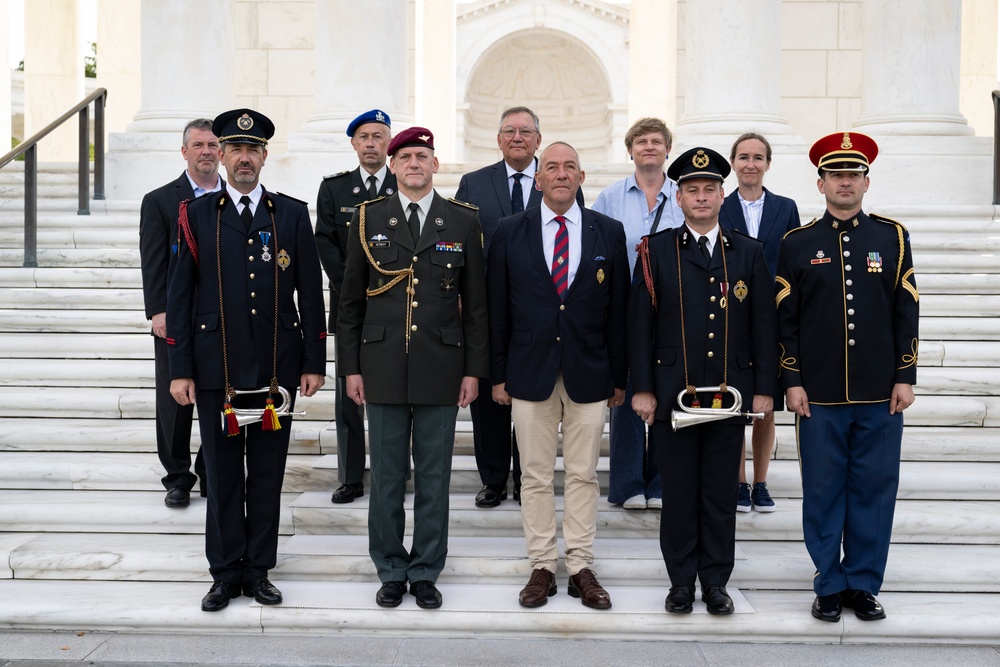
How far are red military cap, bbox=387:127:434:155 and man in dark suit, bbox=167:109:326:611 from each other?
2.04 feet

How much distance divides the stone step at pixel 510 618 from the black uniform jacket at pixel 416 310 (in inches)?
38.9

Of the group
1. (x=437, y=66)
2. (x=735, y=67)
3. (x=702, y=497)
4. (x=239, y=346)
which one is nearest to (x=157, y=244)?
(x=239, y=346)

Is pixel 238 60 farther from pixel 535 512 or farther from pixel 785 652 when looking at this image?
pixel 785 652

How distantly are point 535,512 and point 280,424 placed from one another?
1.28 meters

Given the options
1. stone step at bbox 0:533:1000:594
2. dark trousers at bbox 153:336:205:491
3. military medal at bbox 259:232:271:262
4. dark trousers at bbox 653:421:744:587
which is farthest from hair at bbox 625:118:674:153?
dark trousers at bbox 153:336:205:491

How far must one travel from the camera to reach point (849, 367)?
16.0 ft

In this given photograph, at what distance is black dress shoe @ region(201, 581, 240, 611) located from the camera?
4.98m

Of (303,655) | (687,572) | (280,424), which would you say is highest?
(280,424)

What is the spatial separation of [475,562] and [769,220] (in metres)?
2.44

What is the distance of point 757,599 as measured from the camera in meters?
5.18

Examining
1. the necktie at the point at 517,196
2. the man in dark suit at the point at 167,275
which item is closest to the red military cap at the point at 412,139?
the necktie at the point at 517,196

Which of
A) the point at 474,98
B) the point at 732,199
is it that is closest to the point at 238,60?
the point at 732,199

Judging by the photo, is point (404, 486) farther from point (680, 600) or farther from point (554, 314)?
point (680, 600)

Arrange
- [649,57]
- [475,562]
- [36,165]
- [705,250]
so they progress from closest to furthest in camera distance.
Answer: [705,250] → [475,562] → [36,165] → [649,57]
